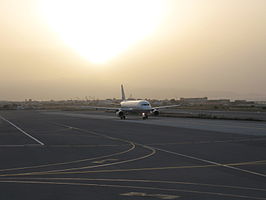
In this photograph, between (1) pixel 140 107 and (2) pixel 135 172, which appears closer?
(2) pixel 135 172

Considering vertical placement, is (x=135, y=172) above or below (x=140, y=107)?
below

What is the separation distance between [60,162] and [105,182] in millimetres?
4653

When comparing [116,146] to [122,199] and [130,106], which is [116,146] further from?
[130,106]

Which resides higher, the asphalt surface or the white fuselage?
the white fuselage

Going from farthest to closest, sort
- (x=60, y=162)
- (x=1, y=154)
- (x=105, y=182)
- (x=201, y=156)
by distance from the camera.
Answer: (x=1, y=154) < (x=201, y=156) < (x=60, y=162) < (x=105, y=182)

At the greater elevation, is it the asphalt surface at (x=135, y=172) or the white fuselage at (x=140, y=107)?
the white fuselage at (x=140, y=107)

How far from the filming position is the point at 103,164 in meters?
14.7

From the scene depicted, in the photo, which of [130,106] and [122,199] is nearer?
[122,199]

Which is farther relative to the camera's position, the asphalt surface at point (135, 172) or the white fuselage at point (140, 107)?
the white fuselage at point (140, 107)

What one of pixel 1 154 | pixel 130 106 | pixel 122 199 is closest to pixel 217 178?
pixel 122 199

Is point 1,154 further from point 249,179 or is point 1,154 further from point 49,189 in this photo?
point 249,179

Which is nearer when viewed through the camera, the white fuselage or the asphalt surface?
the asphalt surface

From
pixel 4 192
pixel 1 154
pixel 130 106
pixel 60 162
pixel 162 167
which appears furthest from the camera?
pixel 130 106

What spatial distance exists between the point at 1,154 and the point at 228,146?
10.8 meters
